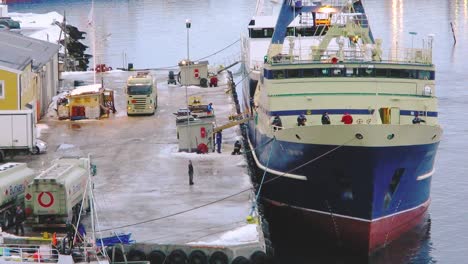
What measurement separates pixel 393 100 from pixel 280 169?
6.04 metres

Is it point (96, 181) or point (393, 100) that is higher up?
point (393, 100)

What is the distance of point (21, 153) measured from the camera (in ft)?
167

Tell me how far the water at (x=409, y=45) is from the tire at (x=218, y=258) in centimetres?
870

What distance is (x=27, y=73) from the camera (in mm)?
57031

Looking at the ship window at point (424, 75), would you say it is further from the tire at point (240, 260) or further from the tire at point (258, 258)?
the tire at point (240, 260)

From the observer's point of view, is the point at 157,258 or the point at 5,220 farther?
the point at 5,220

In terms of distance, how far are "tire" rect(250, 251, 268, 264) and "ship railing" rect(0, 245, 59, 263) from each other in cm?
661

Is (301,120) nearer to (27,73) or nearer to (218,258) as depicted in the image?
(218,258)

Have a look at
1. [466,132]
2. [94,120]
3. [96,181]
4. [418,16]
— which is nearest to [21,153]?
[96,181]

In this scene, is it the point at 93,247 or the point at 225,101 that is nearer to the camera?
the point at 93,247

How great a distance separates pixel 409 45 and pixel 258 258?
281 ft

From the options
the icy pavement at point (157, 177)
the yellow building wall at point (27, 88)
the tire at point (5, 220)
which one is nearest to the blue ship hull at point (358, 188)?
the icy pavement at point (157, 177)

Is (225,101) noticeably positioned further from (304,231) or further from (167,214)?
(167,214)

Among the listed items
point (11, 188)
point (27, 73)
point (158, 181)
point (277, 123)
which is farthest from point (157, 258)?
point (27, 73)
